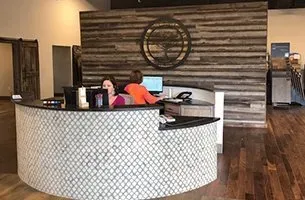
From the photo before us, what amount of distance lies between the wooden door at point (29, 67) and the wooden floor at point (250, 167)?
286cm

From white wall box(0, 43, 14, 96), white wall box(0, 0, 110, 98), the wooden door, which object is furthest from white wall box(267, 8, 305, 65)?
white wall box(0, 43, 14, 96)

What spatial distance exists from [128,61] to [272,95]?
506 centimetres

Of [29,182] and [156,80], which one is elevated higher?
[156,80]

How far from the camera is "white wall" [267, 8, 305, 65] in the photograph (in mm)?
12320

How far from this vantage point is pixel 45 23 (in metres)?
11.6

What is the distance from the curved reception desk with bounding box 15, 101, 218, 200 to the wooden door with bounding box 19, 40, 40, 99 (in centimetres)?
706

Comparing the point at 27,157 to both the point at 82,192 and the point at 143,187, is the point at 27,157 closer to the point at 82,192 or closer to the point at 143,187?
the point at 82,192

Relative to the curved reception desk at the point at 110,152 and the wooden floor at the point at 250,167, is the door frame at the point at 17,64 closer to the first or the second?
the wooden floor at the point at 250,167

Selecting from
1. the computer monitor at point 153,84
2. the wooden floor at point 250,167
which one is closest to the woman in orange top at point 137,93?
the wooden floor at point 250,167

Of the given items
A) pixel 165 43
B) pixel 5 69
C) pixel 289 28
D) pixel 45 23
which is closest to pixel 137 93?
pixel 165 43

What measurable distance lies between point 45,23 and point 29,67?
1709 mm

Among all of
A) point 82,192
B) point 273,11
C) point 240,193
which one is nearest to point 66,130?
point 82,192

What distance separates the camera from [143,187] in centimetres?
370

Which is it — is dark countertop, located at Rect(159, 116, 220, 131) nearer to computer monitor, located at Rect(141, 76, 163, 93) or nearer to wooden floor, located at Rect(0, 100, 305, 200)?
wooden floor, located at Rect(0, 100, 305, 200)
